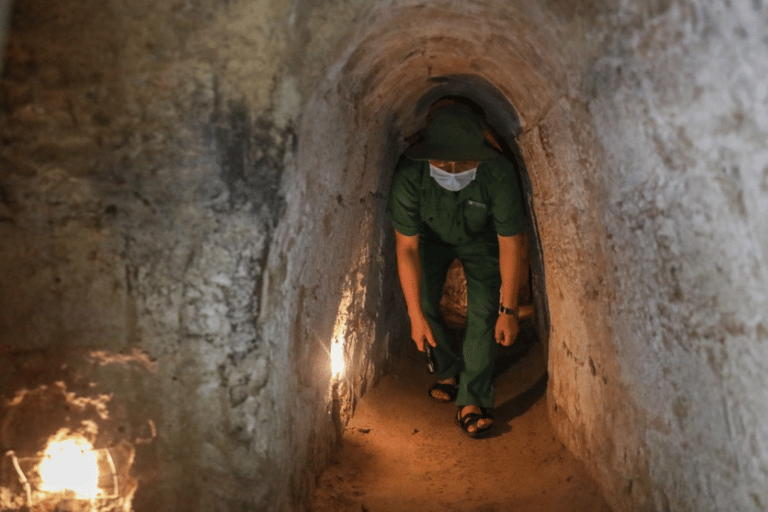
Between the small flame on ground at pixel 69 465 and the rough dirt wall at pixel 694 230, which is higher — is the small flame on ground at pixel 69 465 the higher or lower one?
the lower one

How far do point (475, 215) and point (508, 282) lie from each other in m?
0.47

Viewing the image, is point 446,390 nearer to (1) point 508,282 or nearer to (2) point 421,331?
(2) point 421,331

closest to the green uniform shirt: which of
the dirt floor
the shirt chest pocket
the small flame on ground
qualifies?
the shirt chest pocket

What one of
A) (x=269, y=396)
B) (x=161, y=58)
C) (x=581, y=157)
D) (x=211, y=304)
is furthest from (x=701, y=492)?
(x=161, y=58)

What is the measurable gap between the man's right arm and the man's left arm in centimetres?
48

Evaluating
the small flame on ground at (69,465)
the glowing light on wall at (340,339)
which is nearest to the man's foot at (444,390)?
the glowing light on wall at (340,339)

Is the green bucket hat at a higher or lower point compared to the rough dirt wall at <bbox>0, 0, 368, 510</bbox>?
higher

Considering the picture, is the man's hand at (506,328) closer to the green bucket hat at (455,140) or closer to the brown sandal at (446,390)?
the brown sandal at (446,390)

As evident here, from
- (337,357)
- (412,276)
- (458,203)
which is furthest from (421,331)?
(458,203)

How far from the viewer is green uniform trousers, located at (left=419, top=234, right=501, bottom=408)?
11.5ft

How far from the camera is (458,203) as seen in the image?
3.41 metres

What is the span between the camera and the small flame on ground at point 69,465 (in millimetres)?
2018

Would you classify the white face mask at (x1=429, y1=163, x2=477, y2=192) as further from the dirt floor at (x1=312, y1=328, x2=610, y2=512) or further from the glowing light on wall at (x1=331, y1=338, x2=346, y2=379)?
the dirt floor at (x1=312, y1=328, x2=610, y2=512)

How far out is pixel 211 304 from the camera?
6.35 feet
